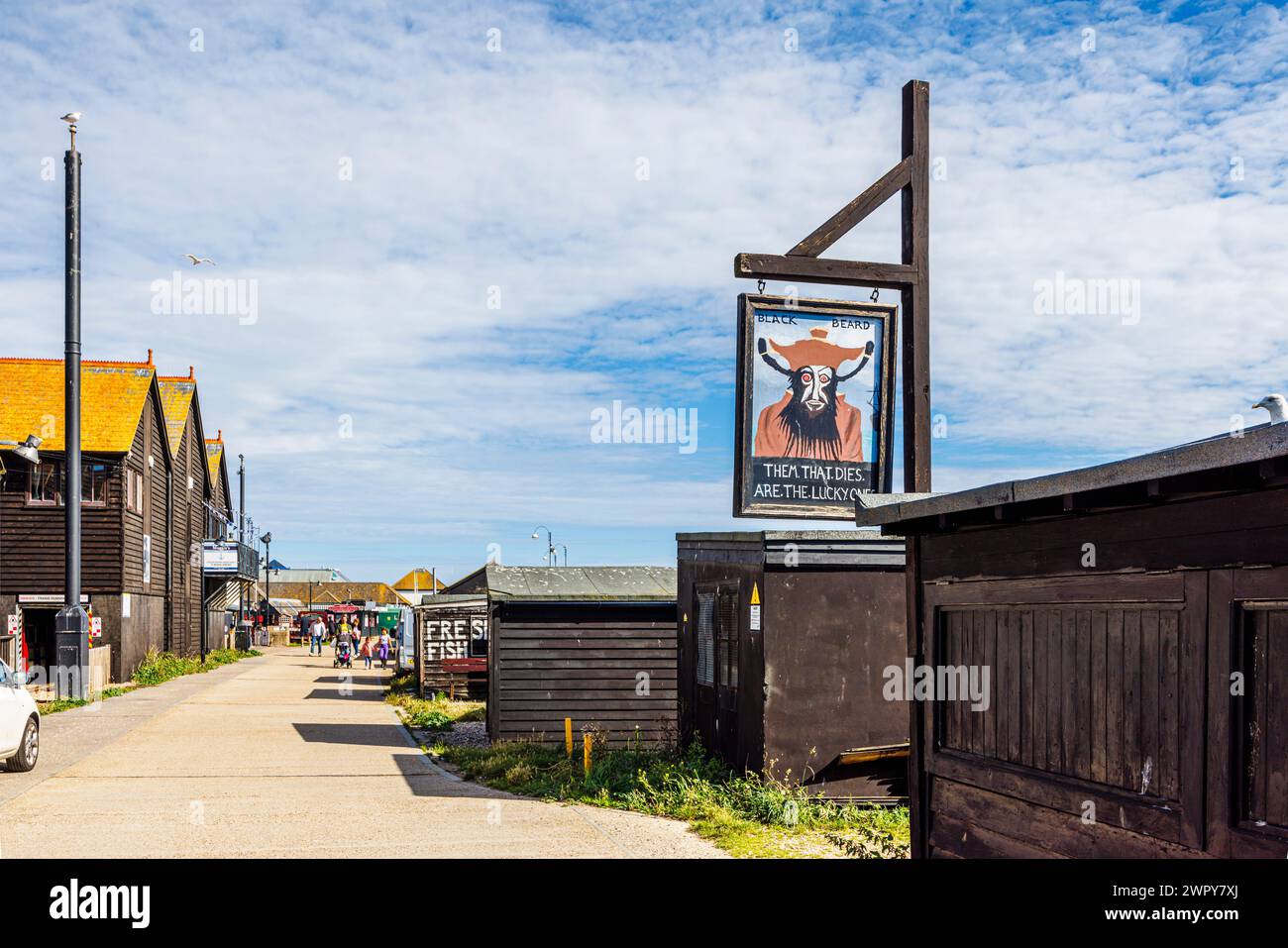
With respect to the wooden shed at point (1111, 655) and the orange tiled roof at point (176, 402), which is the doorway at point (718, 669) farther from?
the orange tiled roof at point (176, 402)

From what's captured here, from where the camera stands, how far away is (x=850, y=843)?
998 cm

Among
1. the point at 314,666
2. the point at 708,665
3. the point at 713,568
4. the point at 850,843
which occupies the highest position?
the point at 713,568

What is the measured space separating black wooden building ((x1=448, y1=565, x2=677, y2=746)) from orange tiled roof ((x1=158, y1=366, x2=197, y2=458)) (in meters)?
26.2

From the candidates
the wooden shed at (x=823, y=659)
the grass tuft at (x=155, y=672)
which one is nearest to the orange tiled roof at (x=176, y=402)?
the grass tuft at (x=155, y=672)

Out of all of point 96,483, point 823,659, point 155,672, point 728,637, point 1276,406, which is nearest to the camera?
point 1276,406

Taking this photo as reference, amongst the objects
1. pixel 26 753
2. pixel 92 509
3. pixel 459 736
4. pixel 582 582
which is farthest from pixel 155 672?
pixel 26 753

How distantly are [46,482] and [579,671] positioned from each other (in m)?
18.1

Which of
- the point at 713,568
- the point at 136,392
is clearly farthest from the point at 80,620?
the point at 713,568

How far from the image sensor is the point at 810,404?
10.4m

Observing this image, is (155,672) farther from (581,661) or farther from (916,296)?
(916,296)

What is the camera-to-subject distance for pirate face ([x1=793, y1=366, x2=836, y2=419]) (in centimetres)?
1034

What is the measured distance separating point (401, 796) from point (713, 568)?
4282 millimetres

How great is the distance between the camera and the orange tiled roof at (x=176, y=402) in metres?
41.5
